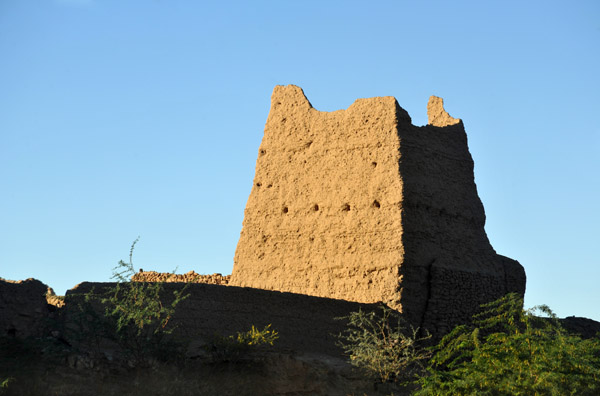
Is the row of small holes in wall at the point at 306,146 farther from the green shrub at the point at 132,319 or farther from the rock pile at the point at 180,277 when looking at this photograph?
the green shrub at the point at 132,319

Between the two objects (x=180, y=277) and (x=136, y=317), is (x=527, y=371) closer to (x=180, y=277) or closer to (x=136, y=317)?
(x=136, y=317)

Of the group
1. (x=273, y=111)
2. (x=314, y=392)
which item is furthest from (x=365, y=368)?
(x=273, y=111)

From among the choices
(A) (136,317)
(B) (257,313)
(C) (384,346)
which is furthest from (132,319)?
(C) (384,346)

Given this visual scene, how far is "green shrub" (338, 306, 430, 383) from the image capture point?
46.1ft

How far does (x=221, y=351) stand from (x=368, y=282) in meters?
4.03

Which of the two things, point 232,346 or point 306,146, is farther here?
point 306,146

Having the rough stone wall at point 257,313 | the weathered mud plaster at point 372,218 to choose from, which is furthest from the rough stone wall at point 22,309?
the weathered mud plaster at point 372,218

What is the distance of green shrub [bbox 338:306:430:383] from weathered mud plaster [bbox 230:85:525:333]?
1.57ft

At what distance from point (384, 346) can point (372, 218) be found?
122 inches

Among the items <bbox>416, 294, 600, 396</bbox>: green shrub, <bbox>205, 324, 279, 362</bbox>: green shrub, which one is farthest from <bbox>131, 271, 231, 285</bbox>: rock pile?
<bbox>416, 294, 600, 396</bbox>: green shrub

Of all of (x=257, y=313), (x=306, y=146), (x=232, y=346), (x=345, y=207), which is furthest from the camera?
(x=306, y=146)

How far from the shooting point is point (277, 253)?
17859 mm

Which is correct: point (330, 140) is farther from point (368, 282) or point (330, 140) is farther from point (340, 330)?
point (340, 330)

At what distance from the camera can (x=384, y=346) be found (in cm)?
1448
